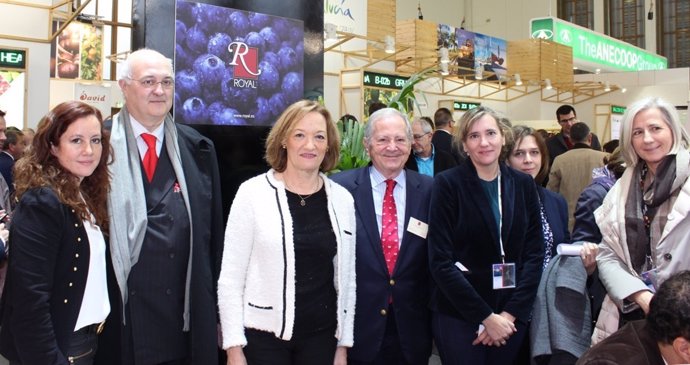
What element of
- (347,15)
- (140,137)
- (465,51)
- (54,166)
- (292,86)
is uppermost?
(465,51)

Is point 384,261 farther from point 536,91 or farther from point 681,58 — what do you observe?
point 681,58

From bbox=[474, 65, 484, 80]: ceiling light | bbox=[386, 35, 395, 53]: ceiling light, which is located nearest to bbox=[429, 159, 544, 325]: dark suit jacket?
bbox=[386, 35, 395, 53]: ceiling light

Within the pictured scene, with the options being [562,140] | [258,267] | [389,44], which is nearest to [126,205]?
[258,267]

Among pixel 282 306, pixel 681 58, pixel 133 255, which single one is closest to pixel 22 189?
pixel 133 255

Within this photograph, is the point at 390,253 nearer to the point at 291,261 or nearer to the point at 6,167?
the point at 291,261

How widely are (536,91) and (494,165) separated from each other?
14677 mm

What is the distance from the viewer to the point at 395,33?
10312mm

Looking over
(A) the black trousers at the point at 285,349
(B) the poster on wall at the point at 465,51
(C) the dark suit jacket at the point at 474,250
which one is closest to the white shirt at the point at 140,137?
(A) the black trousers at the point at 285,349

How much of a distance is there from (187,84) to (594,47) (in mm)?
12756

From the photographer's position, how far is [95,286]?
197 centimetres

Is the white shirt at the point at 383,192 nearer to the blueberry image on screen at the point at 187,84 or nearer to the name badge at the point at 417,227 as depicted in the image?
the name badge at the point at 417,227

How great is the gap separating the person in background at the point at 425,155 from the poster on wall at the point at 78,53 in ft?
26.4

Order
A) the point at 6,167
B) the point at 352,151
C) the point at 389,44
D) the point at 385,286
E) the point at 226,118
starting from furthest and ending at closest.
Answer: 1. the point at 389,44
2. the point at 6,167
3. the point at 352,151
4. the point at 226,118
5. the point at 385,286

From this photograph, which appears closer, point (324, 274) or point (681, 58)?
point (324, 274)
